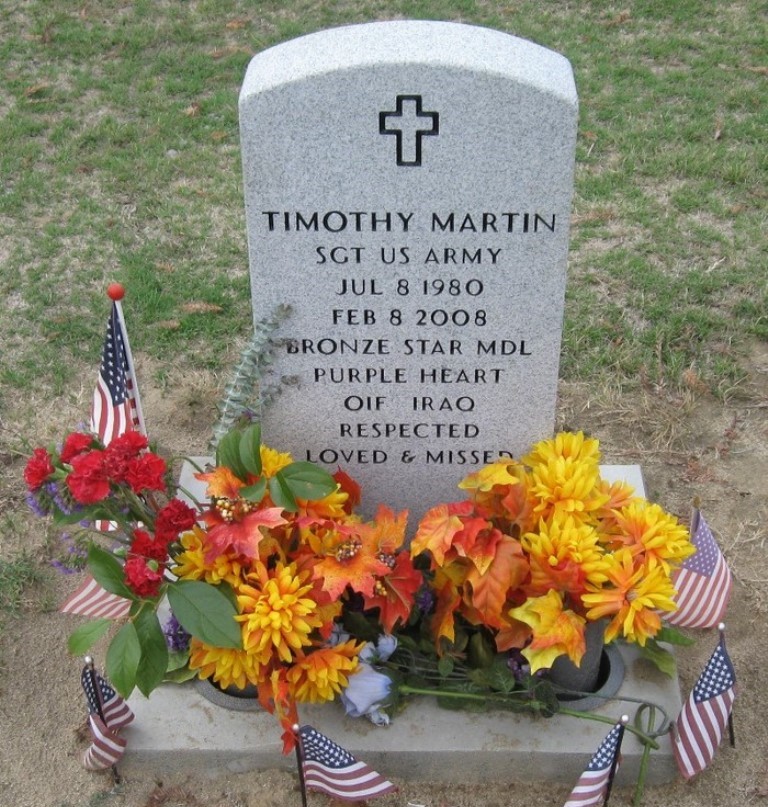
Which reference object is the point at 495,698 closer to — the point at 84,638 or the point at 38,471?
the point at 84,638

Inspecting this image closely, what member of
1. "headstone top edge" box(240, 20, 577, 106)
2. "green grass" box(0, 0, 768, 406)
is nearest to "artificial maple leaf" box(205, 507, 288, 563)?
"headstone top edge" box(240, 20, 577, 106)

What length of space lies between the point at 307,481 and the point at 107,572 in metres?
0.57

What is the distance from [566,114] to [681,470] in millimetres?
1868

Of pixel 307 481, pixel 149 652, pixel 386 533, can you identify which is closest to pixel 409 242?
pixel 307 481

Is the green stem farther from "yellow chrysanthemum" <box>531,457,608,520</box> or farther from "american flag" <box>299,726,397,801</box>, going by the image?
"yellow chrysanthemum" <box>531,457,608,520</box>

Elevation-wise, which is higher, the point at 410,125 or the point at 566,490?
the point at 410,125

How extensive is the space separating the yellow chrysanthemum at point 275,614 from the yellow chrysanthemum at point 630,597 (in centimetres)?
74

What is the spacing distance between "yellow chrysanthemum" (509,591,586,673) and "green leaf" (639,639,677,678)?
18.2 inches

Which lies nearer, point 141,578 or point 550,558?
point 141,578

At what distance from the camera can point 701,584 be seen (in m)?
3.23

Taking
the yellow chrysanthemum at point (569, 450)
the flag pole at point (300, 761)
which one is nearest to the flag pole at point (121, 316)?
the flag pole at point (300, 761)

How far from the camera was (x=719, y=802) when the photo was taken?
9.61 ft

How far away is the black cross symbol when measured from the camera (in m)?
2.66

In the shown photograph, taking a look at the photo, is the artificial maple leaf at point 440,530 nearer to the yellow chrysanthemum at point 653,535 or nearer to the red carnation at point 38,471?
the yellow chrysanthemum at point 653,535
